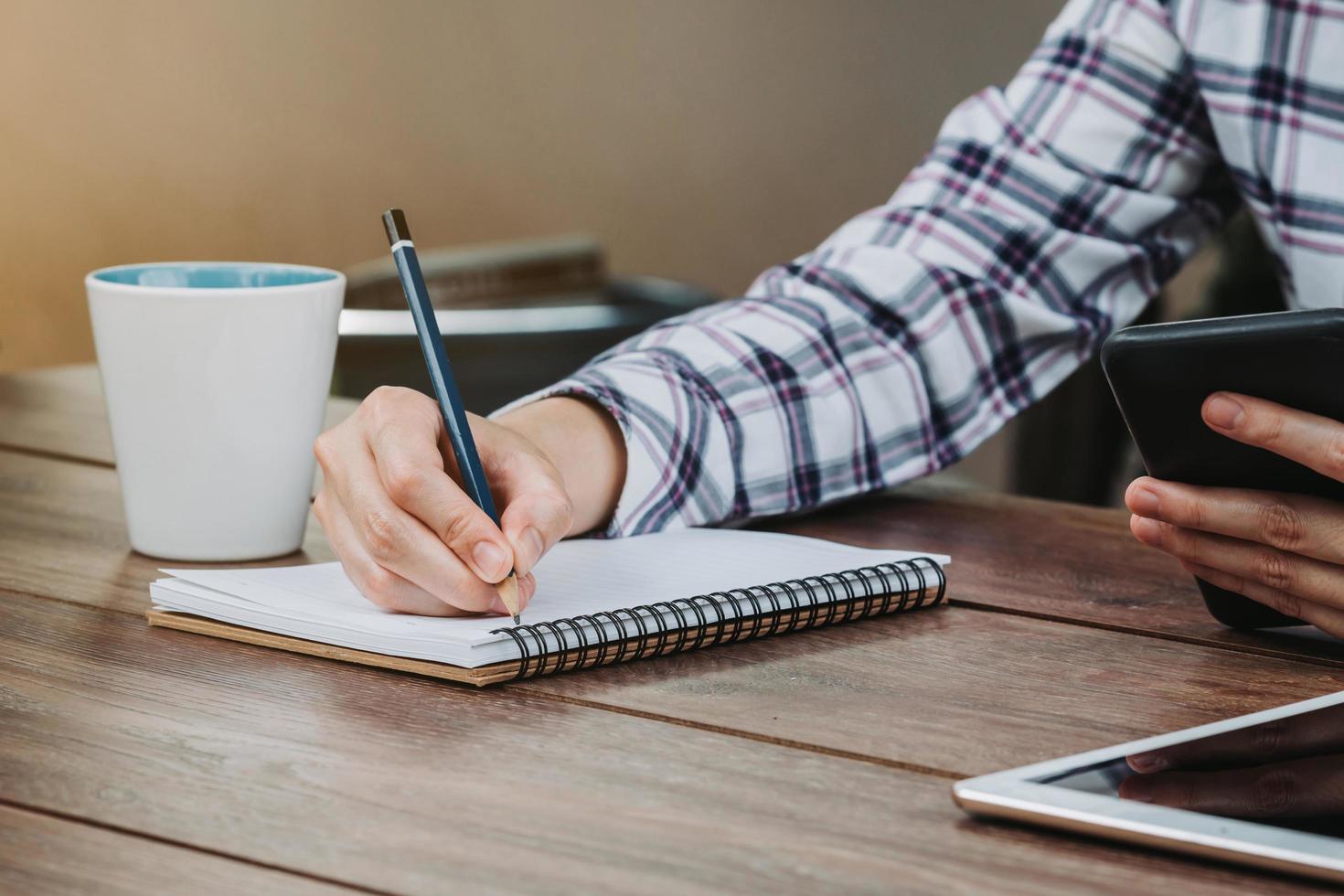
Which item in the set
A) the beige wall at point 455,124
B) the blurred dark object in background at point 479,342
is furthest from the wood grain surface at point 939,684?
the beige wall at point 455,124

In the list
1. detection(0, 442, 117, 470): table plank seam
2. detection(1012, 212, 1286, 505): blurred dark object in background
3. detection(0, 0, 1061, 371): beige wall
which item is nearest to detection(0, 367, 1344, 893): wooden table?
detection(0, 442, 117, 470): table plank seam

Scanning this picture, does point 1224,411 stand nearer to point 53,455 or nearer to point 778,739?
point 778,739

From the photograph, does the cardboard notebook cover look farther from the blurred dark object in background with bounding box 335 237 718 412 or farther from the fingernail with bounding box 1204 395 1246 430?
the blurred dark object in background with bounding box 335 237 718 412

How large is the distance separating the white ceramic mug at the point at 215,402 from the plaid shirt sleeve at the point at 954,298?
0.48ft

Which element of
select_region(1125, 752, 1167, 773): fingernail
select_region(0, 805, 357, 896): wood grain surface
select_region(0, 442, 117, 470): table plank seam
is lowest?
select_region(0, 442, 117, 470): table plank seam

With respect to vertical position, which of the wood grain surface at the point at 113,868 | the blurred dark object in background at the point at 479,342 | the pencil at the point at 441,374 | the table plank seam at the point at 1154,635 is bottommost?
the blurred dark object in background at the point at 479,342

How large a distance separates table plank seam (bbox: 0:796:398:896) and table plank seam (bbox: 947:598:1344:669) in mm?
384

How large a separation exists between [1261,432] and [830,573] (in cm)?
20

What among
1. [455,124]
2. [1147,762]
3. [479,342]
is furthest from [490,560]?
[455,124]

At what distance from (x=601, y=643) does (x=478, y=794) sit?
0.13 metres

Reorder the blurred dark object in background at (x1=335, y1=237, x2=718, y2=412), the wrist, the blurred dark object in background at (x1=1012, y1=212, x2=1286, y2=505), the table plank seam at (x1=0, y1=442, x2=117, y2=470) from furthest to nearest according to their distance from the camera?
1. the blurred dark object in background at (x1=1012, y1=212, x2=1286, y2=505)
2. the blurred dark object in background at (x1=335, y1=237, x2=718, y2=412)
3. the table plank seam at (x1=0, y1=442, x2=117, y2=470)
4. the wrist

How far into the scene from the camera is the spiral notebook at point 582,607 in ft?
1.83

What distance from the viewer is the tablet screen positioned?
0.42 metres

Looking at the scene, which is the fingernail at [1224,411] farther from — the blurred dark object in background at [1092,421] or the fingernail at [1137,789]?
the blurred dark object in background at [1092,421]
